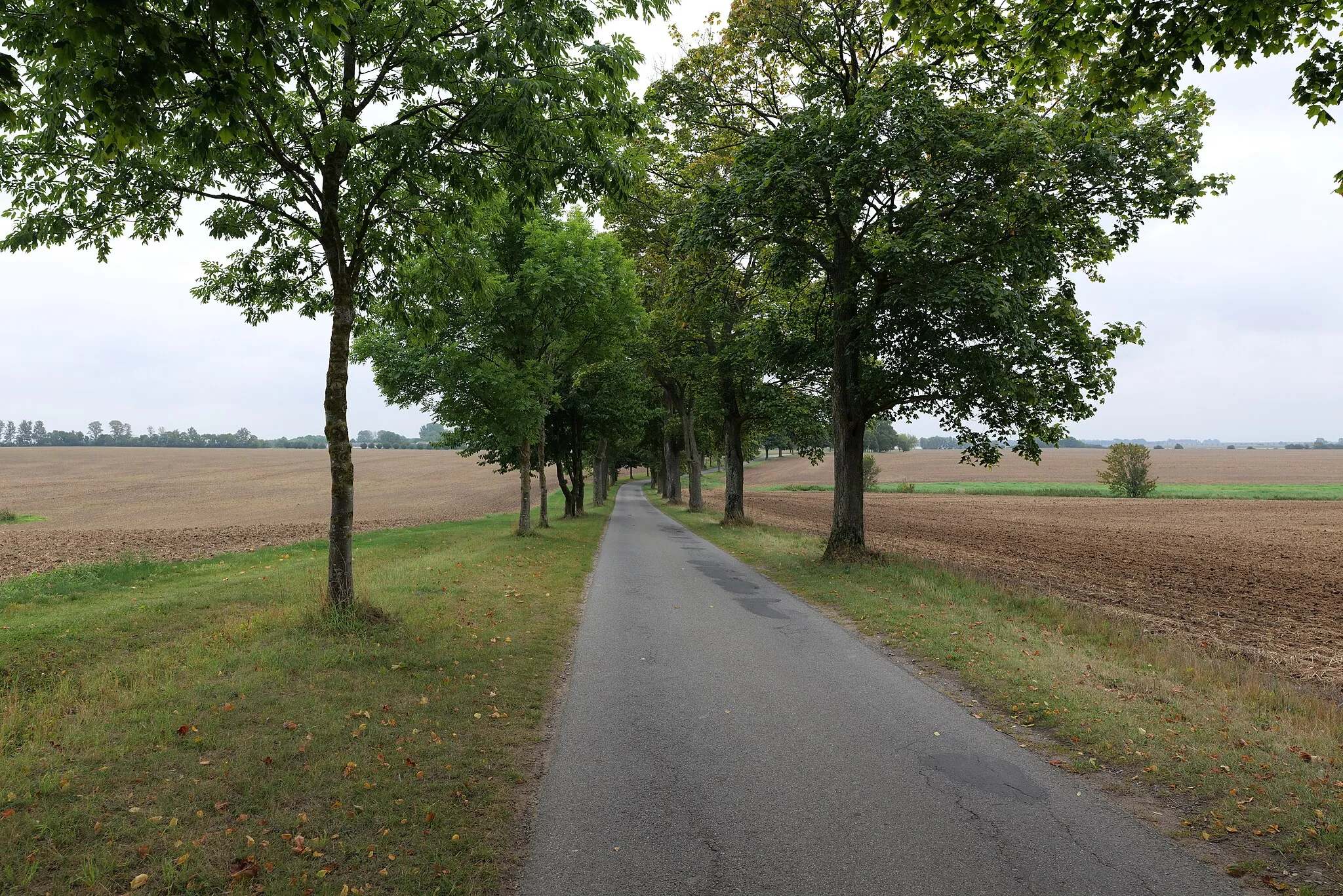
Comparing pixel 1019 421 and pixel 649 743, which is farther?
pixel 1019 421

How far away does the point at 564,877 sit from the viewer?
11.9 feet

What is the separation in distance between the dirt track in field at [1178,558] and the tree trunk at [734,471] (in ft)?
11.0

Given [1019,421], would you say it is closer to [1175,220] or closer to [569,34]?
[1175,220]

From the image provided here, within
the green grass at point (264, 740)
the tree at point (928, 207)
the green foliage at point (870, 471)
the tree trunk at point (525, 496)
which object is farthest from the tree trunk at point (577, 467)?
the green foliage at point (870, 471)

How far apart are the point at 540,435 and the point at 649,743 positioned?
61.9 ft

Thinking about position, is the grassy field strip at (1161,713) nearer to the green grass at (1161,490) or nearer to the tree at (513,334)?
the tree at (513,334)

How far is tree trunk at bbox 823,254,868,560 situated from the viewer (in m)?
16.2

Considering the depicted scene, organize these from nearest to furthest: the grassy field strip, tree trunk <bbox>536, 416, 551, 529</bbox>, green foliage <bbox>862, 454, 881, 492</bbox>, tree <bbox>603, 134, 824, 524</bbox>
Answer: the grassy field strip, tree <bbox>603, 134, 824, 524</bbox>, tree trunk <bbox>536, 416, 551, 529</bbox>, green foliage <bbox>862, 454, 881, 492</bbox>

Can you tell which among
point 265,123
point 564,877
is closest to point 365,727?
point 564,877

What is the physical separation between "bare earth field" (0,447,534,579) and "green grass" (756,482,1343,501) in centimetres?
3969

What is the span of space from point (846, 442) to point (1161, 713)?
1070 centimetres

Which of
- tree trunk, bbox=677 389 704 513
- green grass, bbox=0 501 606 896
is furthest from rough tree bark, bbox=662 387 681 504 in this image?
green grass, bbox=0 501 606 896

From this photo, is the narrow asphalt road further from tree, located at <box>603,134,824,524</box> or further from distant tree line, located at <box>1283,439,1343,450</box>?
distant tree line, located at <box>1283,439,1343,450</box>

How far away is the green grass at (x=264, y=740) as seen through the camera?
3.63 m
